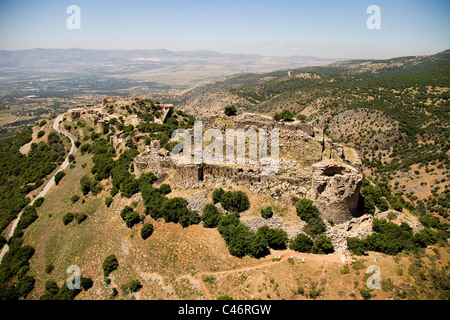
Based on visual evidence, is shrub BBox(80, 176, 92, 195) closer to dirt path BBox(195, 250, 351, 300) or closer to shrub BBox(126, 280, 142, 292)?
shrub BBox(126, 280, 142, 292)

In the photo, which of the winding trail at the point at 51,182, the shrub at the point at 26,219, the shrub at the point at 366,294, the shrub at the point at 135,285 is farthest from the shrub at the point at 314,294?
the shrub at the point at 26,219

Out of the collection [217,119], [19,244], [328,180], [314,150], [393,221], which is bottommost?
[19,244]

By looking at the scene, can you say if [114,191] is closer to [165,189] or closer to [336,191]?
[165,189]

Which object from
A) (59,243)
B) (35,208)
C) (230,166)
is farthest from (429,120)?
(35,208)

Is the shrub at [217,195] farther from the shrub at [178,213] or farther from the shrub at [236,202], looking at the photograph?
the shrub at [178,213]

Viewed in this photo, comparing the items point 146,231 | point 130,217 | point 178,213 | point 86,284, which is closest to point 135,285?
point 146,231

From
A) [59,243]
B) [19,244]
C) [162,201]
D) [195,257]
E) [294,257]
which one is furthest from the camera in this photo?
[19,244]

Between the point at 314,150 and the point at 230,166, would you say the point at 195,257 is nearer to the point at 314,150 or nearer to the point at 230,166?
the point at 230,166
